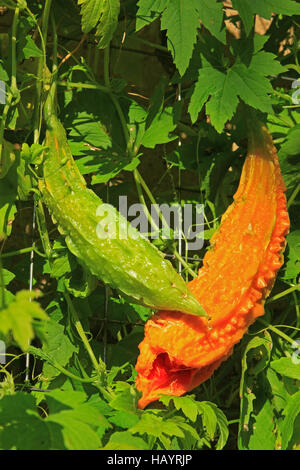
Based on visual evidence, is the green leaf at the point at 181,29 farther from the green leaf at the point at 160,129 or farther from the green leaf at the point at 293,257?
the green leaf at the point at 293,257

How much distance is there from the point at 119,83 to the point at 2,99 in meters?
0.31

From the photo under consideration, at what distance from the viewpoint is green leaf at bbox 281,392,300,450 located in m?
1.62

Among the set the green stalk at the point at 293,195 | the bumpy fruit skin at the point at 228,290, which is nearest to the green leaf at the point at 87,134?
the bumpy fruit skin at the point at 228,290

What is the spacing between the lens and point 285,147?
1.85 metres

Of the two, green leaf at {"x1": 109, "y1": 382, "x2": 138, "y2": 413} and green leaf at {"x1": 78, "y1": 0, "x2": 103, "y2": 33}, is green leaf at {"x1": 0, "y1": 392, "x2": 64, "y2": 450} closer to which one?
green leaf at {"x1": 109, "y1": 382, "x2": 138, "y2": 413}

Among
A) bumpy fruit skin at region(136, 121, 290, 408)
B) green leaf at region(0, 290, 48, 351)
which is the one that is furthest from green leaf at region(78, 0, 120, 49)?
green leaf at region(0, 290, 48, 351)

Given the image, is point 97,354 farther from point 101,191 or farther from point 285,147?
point 285,147

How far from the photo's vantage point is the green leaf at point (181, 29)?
1.59 meters

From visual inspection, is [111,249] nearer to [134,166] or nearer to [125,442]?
[134,166]

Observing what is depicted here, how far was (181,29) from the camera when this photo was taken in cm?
160

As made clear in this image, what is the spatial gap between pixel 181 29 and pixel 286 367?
83 centimetres

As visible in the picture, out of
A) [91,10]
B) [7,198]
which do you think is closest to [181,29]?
[91,10]

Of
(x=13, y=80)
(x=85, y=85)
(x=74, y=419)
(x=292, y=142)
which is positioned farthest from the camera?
(x=292, y=142)

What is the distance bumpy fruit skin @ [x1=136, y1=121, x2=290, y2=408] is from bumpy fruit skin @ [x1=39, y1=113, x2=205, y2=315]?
60 millimetres
